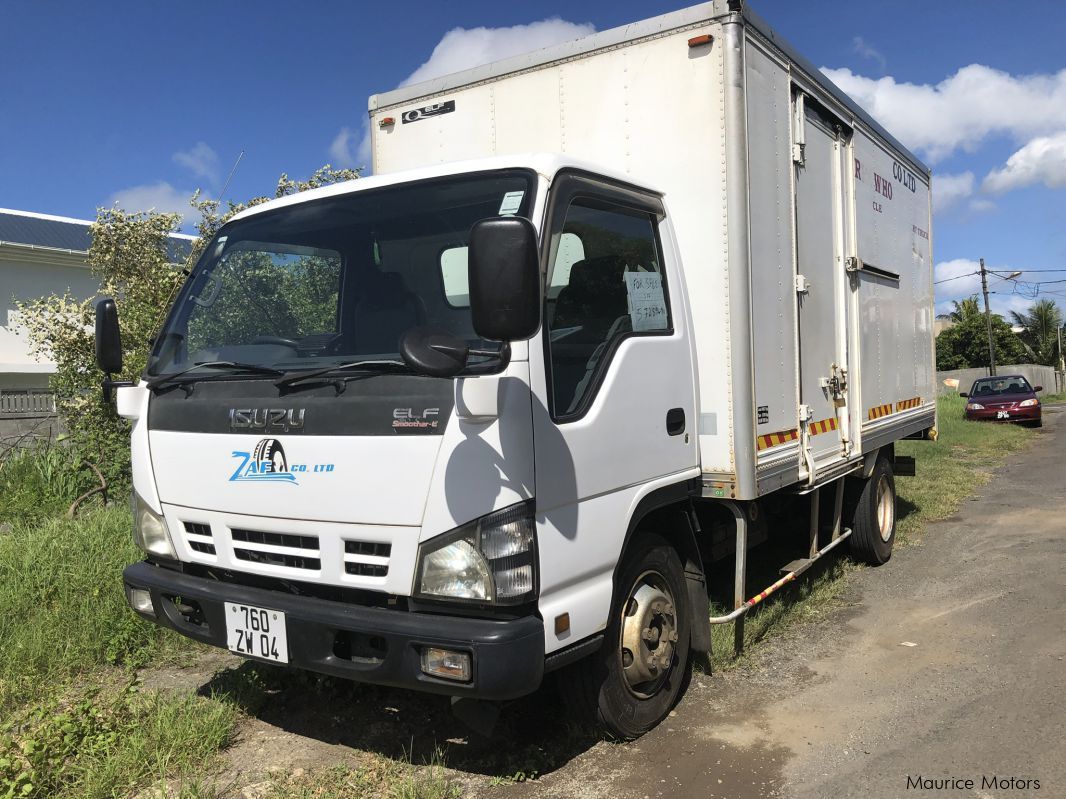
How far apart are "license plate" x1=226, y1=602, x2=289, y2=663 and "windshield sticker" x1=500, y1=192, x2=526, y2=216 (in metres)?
1.69

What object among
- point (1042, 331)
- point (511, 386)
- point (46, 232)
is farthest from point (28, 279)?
point (1042, 331)

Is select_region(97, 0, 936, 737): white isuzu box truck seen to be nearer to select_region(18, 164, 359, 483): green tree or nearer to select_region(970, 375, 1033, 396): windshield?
select_region(18, 164, 359, 483): green tree

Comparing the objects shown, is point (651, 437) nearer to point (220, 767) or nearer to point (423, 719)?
→ point (423, 719)

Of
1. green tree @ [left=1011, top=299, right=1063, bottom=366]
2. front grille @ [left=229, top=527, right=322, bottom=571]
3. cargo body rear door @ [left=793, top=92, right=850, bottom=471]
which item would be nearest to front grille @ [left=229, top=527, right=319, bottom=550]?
front grille @ [left=229, top=527, right=322, bottom=571]

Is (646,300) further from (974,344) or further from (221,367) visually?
(974,344)

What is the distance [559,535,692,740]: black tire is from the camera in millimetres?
3295

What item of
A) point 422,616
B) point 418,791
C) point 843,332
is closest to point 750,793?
point 418,791

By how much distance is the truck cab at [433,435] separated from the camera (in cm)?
269

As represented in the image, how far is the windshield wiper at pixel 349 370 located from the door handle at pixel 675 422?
4.34 ft

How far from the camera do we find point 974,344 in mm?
42875

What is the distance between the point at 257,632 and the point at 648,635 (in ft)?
5.34

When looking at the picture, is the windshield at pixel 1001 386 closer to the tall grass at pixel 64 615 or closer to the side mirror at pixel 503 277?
the tall grass at pixel 64 615

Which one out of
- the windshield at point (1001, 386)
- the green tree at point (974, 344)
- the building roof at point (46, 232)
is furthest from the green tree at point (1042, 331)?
the building roof at point (46, 232)

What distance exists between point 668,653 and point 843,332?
2.79 metres
